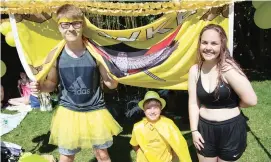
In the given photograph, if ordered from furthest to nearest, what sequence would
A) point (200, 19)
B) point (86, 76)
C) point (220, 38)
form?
point (200, 19), point (86, 76), point (220, 38)

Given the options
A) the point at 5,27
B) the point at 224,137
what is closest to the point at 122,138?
the point at 5,27

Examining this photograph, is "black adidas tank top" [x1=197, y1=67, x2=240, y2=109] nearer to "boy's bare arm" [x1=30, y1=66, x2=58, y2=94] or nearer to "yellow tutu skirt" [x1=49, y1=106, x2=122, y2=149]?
"yellow tutu skirt" [x1=49, y1=106, x2=122, y2=149]

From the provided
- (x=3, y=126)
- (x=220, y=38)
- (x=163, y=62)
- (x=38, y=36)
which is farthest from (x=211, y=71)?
(x=3, y=126)

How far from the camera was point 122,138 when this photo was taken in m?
4.75

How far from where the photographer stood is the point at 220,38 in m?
2.65

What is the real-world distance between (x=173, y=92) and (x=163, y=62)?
2.44 m

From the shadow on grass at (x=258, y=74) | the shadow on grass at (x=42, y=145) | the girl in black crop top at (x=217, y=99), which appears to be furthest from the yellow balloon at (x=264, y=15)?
the shadow on grass at (x=258, y=74)

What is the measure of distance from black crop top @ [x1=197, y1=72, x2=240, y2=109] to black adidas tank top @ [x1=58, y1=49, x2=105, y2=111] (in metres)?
0.93

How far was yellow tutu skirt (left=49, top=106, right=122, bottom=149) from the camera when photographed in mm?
3230

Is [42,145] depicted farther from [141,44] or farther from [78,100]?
[141,44]

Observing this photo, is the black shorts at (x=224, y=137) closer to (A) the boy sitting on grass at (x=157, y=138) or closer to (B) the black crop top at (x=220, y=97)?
(B) the black crop top at (x=220, y=97)

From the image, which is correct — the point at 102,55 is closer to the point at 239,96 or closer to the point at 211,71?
the point at 211,71

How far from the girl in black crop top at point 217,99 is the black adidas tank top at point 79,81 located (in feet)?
2.80

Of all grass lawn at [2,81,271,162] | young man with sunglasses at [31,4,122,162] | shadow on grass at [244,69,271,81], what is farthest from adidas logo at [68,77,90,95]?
shadow on grass at [244,69,271,81]
